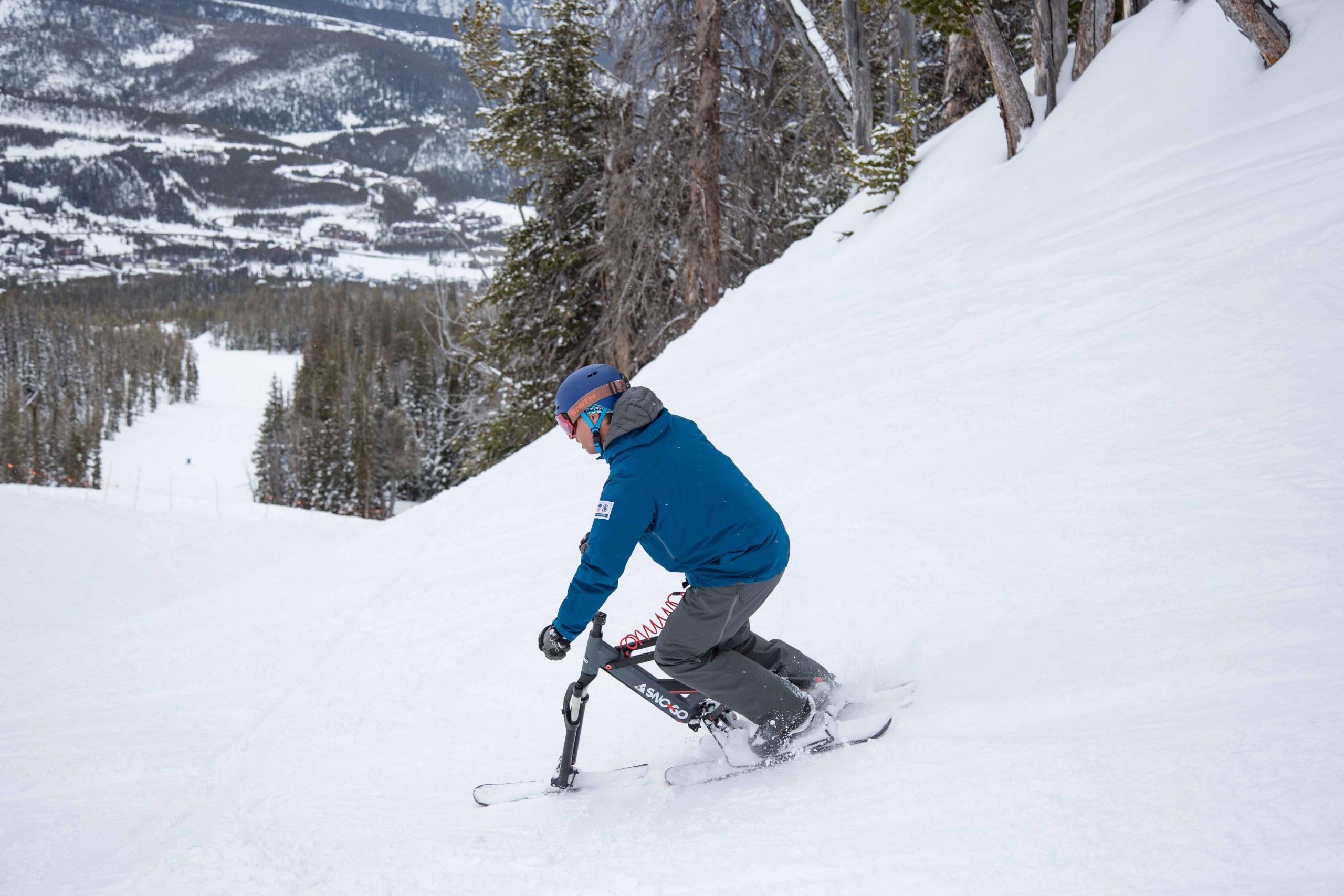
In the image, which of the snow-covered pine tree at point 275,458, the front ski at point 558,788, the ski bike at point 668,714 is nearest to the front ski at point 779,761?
the ski bike at point 668,714

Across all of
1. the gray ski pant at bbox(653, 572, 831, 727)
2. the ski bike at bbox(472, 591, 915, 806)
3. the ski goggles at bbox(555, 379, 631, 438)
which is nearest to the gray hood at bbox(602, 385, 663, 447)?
the ski goggles at bbox(555, 379, 631, 438)

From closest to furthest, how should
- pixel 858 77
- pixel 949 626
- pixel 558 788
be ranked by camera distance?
1. pixel 558 788
2. pixel 949 626
3. pixel 858 77

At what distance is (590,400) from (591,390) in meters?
0.04

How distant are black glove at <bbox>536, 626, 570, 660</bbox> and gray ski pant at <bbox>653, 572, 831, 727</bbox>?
16.2 inches

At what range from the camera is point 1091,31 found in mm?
9961

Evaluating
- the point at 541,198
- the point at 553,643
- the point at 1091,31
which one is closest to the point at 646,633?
the point at 553,643

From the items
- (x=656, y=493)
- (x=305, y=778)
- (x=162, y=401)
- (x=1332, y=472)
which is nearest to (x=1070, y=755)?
(x=656, y=493)

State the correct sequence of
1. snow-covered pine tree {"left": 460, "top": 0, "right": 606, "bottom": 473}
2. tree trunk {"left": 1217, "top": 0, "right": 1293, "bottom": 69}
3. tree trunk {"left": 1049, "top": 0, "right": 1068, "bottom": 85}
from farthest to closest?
snow-covered pine tree {"left": 460, "top": 0, "right": 606, "bottom": 473} → tree trunk {"left": 1049, "top": 0, "right": 1068, "bottom": 85} → tree trunk {"left": 1217, "top": 0, "right": 1293, "bottom": 69}

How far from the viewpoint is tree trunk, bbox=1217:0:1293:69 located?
23.2 feet

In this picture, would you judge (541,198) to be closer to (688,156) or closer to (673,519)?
(688,156)

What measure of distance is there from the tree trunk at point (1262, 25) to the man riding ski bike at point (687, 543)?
25.2ft

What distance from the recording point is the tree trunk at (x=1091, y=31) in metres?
9.78

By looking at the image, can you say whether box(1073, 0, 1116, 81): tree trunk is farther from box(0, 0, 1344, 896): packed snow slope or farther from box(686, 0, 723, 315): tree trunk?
box(686, 0, 723, 315): tree trunk

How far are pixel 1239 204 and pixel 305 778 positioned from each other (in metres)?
7.84
